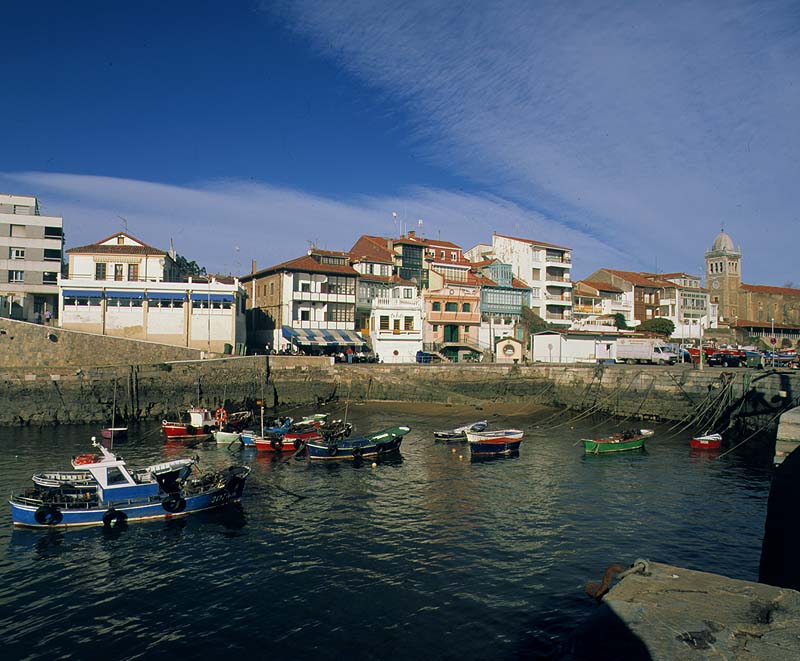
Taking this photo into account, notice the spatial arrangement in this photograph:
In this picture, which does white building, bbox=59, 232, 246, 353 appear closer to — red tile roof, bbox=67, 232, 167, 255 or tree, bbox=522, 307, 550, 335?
red tile roof, bbox=67, 232, 167, 255

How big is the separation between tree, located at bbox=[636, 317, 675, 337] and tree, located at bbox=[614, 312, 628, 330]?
2426 millimetres

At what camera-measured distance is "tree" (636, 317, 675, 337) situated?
9662 centimetres

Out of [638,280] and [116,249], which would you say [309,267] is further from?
[638,280]

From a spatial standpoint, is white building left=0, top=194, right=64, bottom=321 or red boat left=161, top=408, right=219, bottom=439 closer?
Result: red boat left=161, top=408, right=219, bottom=439

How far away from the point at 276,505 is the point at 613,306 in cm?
8864

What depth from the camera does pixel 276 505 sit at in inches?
1154

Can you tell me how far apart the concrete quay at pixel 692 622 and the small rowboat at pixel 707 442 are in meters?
33.5

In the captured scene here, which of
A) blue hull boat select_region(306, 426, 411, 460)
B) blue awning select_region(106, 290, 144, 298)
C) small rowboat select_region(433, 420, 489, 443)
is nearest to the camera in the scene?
blue hull boat select_region(306, 426, 411, 460)

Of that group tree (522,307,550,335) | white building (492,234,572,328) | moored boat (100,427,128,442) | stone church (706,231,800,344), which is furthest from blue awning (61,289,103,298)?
stone church (706,231,800,344)

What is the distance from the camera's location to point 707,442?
42.1 m

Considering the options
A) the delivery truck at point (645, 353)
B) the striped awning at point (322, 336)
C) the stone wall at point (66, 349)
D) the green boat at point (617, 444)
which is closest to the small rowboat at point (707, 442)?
the green boat at point (617, 444)

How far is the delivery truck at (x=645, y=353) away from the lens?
6788cm

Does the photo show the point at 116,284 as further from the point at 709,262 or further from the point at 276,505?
the point at 709,262

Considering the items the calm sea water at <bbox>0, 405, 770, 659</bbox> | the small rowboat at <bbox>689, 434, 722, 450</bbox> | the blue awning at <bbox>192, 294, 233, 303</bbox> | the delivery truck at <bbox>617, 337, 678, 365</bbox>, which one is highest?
the blue awning at <bbox>192, 294, 233, 303</bbox>
